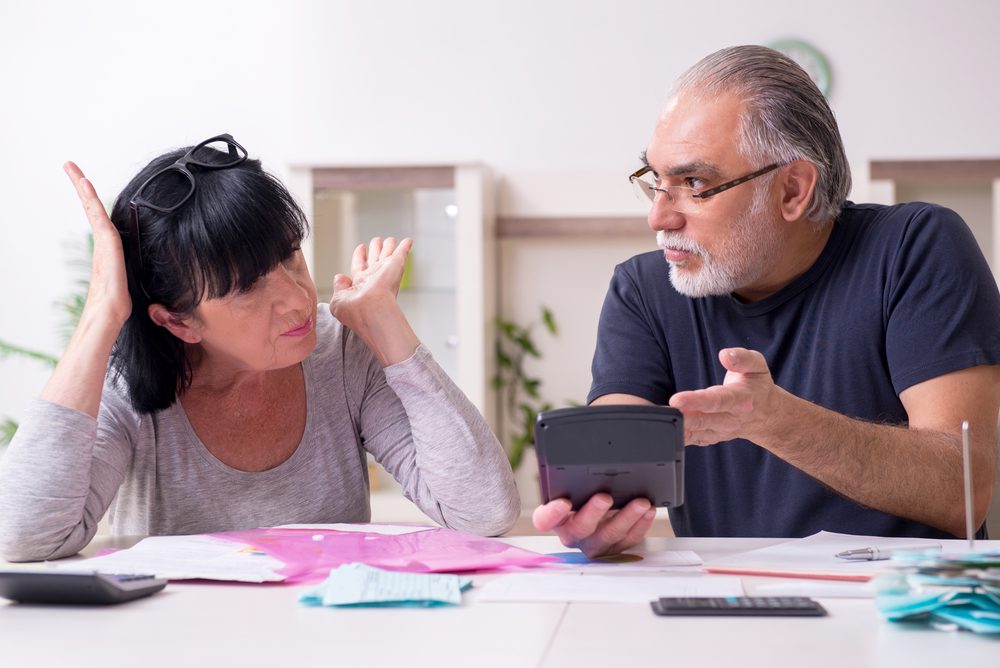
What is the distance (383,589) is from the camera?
1061 mm

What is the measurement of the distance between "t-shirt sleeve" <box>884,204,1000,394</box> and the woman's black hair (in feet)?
2.93

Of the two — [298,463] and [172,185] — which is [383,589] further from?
[172,185]

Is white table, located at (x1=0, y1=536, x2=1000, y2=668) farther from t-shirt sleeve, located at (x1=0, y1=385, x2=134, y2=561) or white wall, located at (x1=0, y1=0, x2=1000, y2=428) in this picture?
white wall, located at (x1=0, y1=0, x2=1000, y2=428)

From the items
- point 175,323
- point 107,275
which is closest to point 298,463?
point 175,323

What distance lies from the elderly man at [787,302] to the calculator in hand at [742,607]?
55cm

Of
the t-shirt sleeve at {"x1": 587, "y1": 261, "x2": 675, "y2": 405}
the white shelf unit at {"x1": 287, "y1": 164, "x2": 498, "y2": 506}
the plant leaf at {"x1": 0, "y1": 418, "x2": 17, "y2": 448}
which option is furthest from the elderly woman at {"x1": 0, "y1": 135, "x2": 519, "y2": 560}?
the plant leaf at {"x1": 0, "y1": 418, "x2": 17, "y2": 448}

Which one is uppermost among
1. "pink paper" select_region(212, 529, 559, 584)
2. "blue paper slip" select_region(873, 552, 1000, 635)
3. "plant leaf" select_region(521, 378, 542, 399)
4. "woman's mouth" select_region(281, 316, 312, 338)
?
"woman's mouth" select_region(281, 316, 312, 338)

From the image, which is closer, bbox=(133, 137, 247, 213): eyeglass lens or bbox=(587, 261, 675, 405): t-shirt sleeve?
bbox=(133, 137, 247, 213): eyeglass lens

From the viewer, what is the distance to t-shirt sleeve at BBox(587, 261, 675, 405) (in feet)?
5.77

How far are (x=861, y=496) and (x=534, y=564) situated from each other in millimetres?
502

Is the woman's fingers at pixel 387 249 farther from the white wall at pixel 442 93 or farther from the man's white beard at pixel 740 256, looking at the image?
the white wall at pixel 442 93

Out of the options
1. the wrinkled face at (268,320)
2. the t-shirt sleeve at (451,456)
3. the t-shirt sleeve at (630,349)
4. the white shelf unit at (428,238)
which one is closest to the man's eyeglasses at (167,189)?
the wrinkled face at (268,320)

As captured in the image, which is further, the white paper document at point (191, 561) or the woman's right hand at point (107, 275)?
the woman's right hand at point (107, 275)

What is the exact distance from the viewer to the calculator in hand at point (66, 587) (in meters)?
1.03
